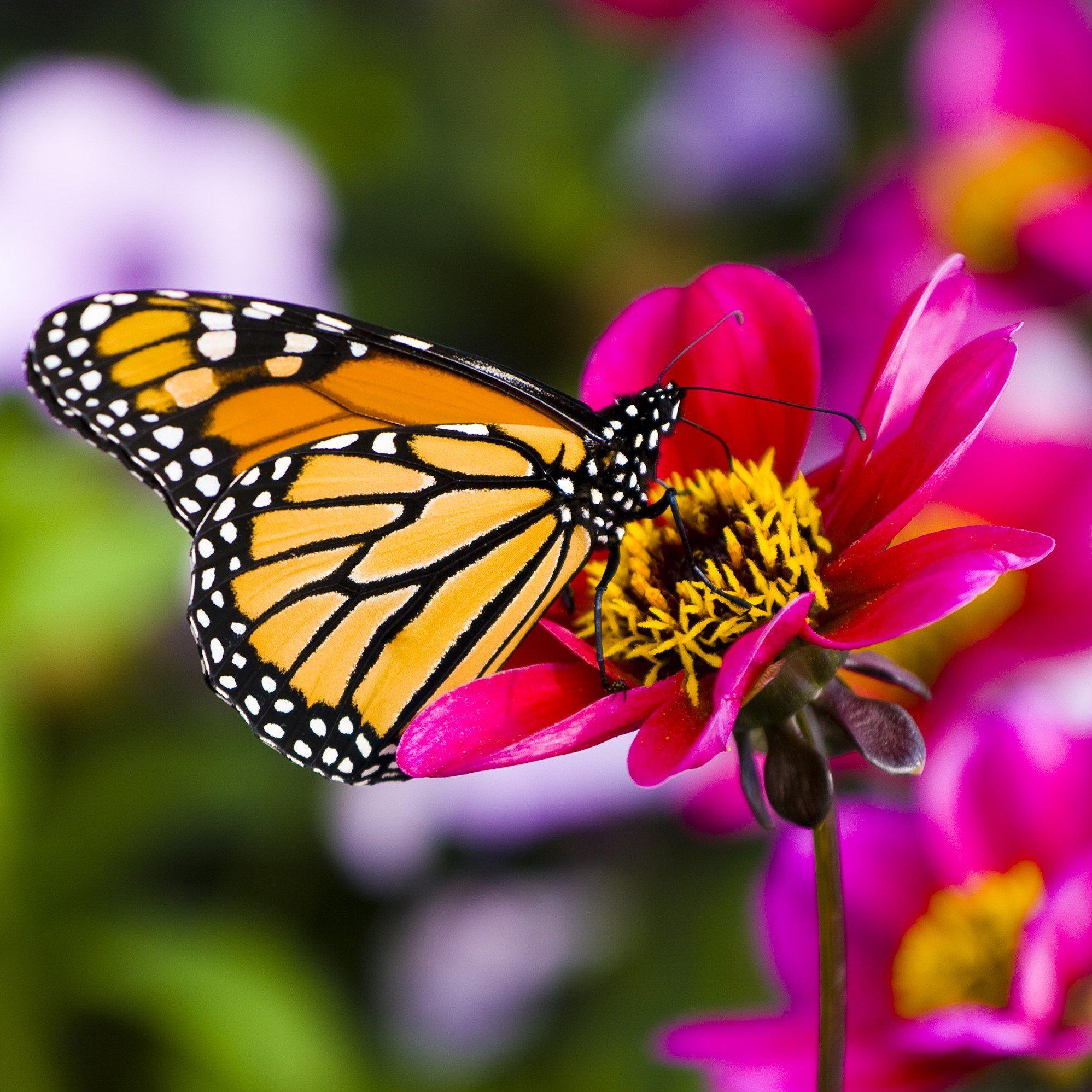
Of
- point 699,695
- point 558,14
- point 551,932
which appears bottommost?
point 551,932

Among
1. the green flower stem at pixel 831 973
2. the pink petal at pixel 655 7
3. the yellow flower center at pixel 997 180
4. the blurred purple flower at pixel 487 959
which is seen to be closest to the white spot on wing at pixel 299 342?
the green flower stem at pixel 831 973

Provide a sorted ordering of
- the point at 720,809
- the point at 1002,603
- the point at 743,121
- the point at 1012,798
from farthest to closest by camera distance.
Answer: the point at 743,121, the point at 1002,603, the point at 720,809, the point at 1012,798

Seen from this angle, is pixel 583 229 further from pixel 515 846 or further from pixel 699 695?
pixel 699 695

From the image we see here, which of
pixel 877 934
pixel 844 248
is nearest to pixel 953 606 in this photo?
pixel 877 934

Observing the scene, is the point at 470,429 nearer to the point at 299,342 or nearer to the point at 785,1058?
the point at 299,342

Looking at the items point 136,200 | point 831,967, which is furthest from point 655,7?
point 831,967

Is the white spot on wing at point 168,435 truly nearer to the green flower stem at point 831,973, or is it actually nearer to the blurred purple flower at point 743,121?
the green flower stem at point 831,973

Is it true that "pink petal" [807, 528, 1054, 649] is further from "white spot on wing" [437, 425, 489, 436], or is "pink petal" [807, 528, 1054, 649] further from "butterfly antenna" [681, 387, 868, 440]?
"white spot on wing" [437, 425, 489, 436]

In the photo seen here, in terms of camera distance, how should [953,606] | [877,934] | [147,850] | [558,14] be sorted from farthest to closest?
[558,14]
[147,850]
[877,934]
[953,606]
